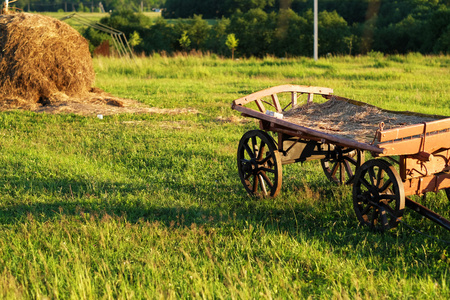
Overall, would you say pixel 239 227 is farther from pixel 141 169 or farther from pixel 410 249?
pixel 141 169

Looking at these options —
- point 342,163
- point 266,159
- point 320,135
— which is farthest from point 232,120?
point 320,135

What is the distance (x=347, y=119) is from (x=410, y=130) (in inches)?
58.8

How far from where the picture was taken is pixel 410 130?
4.29m

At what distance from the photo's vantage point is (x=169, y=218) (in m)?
5.19

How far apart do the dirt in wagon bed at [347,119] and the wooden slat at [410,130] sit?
42cm

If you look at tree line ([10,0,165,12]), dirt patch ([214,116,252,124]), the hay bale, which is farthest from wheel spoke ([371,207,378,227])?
tree line ([10,0,165,12])

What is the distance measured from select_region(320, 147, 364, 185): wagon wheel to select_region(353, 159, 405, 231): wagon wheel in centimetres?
89

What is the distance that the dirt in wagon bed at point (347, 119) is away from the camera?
507 cm

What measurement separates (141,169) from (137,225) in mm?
2314

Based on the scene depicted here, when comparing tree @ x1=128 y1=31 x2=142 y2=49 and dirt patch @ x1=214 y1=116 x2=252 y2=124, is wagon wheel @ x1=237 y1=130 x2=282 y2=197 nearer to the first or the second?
dirt patch @ x1=214 y1=116 x2=252 y2=124


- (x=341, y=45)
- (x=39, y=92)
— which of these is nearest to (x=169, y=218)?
(x=39, y=92)

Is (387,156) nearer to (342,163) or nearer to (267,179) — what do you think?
(267,179)

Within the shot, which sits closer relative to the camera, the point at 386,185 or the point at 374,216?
the point at 386,185

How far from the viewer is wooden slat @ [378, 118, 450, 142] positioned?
417 centimetres
